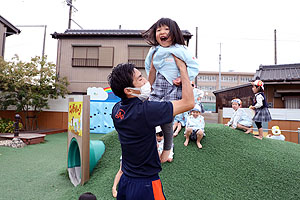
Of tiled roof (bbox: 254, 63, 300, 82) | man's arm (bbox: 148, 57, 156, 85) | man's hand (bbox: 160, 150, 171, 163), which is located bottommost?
man's hand (bbox: 160, 150, 171, 163)

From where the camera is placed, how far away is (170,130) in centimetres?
181

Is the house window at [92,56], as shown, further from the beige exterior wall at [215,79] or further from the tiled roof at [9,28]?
the beige exterior wall at [215,79]

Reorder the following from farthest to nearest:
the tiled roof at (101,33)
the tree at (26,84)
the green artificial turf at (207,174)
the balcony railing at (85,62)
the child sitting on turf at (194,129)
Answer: the balcony railing at (85,62)
the tiled roof at (101,33)
the tree at (26,84)
the child sitting on turf at (194,129)
the green artificial turf at (207,174)

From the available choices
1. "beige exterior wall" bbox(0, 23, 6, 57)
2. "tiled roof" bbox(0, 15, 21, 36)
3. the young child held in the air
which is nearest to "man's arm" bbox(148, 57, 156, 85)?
the young child held in the air

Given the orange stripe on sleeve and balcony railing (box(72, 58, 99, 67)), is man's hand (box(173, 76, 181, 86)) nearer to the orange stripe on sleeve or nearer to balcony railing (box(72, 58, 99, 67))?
the orange stripe on sleeve

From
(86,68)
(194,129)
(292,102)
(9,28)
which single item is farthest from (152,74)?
(9,28)

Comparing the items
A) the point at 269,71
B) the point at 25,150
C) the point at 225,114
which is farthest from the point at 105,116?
the point at 269,71

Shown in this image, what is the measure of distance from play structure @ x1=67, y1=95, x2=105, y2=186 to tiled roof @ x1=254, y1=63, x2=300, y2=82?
35.8 ft

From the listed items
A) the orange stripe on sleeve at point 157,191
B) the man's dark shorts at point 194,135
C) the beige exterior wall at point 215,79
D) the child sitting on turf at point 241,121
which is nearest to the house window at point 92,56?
the child sitting on turf at point 241,121

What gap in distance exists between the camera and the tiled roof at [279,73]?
1141 cm

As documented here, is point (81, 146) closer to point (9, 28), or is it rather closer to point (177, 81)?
point (177, 81)

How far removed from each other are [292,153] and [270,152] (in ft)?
2.06

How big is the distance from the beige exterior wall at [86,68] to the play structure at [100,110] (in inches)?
50.2

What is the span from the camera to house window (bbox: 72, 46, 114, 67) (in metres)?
13.0
